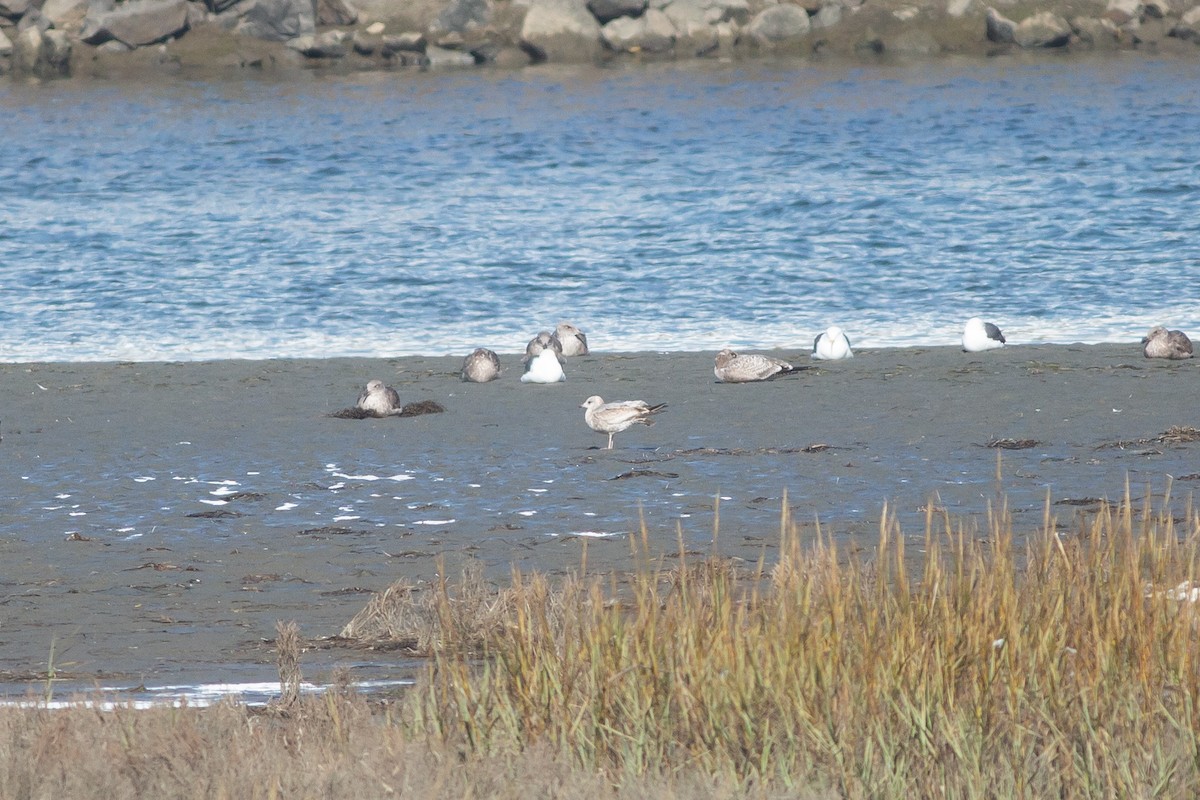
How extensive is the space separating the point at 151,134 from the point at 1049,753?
30.5m

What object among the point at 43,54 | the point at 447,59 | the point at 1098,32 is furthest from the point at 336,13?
the point at 1098,32

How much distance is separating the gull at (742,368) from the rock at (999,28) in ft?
109

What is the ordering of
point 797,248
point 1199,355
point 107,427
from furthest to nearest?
1. point 797,248
2. point 1199,355
3. point 107,427

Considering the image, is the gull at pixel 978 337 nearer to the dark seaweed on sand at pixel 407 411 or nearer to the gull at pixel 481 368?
the gull at pixel 481 368

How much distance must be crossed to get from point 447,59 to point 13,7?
10.7m

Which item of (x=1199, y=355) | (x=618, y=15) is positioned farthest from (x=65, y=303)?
(x=618, y=15)

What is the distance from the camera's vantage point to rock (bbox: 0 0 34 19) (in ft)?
145

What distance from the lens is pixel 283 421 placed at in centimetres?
1189

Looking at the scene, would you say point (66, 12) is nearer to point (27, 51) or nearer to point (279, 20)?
point (27, 51)

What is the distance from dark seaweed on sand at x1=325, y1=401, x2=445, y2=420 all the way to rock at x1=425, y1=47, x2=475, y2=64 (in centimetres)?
3183

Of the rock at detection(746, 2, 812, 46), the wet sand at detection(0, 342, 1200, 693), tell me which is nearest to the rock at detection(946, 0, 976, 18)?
the rock at detection(746, 2, 812, 46)

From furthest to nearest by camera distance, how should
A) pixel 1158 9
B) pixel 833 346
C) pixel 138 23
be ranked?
pixel 1158 9, pixel 138 23, pixel 833 346

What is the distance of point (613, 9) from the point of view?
43.2 metres

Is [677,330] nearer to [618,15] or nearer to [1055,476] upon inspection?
[1055,476]
